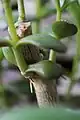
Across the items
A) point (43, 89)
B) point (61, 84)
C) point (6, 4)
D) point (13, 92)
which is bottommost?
point (61, 84)

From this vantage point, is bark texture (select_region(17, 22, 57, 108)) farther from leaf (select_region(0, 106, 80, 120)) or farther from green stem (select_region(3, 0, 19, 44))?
leaf (select_region(0, 106, 80, 120))

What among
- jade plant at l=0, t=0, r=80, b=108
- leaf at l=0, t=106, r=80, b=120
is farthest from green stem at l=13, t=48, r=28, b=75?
leaf at l=0, t=106, r=80, b=120

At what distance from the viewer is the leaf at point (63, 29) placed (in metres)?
0.33

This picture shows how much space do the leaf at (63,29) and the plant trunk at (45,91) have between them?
58 mm

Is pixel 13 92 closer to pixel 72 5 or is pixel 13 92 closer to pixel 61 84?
pixel 72 5

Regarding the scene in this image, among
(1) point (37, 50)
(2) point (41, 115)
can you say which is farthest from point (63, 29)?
(2) point (41, 115)

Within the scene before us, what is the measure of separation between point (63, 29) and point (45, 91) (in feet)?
0.26

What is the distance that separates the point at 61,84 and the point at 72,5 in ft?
2.43

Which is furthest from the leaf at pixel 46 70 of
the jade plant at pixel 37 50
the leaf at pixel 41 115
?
the leaf at pixel 41 115

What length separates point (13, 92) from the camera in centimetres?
63

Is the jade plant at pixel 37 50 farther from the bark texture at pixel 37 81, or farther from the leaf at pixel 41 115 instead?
the leaf at pixel 41 115

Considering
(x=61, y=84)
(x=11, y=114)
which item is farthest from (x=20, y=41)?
(x=61, y=84)

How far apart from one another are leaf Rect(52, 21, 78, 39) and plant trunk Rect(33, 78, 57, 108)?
2.3 inches

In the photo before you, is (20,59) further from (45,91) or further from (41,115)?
(41,115)
